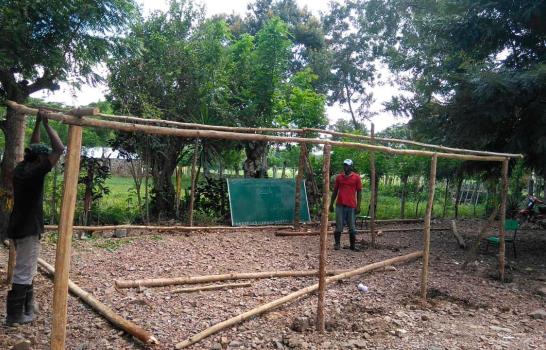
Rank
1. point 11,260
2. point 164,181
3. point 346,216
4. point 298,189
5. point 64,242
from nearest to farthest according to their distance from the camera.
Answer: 1. point 64,242
2. point 11,260
3. point 346,216
4. point 298,189
5. point 164,181

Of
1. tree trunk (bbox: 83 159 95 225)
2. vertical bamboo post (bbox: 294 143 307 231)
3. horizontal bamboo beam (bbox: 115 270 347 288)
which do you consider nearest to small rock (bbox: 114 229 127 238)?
tree trunk (bbox: 83 159 95 225)

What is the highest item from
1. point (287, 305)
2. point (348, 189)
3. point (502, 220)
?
point (348, 189)

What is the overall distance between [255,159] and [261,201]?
181cm

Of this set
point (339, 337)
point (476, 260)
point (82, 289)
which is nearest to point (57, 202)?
point (82, 289)

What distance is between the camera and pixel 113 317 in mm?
4137

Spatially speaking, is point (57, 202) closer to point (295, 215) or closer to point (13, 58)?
point (13, 58)

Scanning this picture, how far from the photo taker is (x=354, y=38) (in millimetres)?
24609

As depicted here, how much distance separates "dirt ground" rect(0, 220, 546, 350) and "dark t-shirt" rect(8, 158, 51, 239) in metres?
0.90

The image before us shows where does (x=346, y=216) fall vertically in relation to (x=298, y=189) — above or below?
below

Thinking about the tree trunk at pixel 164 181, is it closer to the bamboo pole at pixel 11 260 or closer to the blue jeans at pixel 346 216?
the blue jeans at pixel 346 216

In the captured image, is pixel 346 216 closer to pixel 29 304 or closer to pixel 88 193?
pixel 88 193

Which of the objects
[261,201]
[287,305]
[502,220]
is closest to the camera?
[287,305]

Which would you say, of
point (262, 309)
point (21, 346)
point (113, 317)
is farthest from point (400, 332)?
point (21, 346)

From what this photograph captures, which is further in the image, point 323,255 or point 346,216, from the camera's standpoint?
point 346,216
